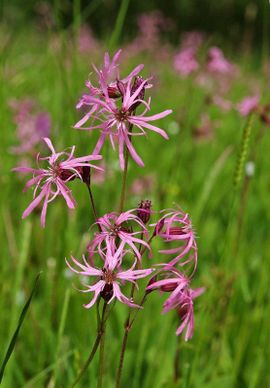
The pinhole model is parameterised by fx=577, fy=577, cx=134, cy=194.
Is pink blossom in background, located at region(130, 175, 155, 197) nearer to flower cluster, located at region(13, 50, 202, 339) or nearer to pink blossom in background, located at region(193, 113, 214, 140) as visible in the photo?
pink blossom in background, located at region(193, 113, 214, 140)

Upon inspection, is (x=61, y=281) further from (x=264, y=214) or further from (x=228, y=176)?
(x=228, y=176)

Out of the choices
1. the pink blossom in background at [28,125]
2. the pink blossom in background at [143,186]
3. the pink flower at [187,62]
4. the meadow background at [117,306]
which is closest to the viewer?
the meadow background at [117,306]

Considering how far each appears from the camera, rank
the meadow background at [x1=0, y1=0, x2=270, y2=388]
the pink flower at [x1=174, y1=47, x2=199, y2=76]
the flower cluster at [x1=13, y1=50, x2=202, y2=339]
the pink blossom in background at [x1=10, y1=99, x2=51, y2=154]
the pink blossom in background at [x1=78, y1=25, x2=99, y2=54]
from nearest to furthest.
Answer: the flower cluster at [x1=13, y1=50, x2=202, y2=339] → the meadow background at [x1=0, y1=0, x2=270, y2=388] → the pink blossom in background at [x1=10, y1=99, x2=51, y2=154] → the pink flower at [x1=174, y1=47, x2=199, y2=76] → the pink blossom in background at [x1=78, y1=25, x2=99, y2=54]

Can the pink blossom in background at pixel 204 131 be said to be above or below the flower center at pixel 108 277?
above

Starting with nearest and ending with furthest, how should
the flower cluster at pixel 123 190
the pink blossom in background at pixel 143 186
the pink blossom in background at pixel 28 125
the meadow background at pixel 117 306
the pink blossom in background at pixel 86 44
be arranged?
the flower cluster at pixel 123 190 < the meadow background at pixel 117 306 < the pink blossom in background at pixel 28 125 < the pink blossom in background at pixel 143 186 < the pink blossom in background at pixel 86 44

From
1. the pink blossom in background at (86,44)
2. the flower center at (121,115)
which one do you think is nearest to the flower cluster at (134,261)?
the flower center at (121,115)

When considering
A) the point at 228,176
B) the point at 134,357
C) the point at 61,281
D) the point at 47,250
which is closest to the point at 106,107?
the point at 134,357

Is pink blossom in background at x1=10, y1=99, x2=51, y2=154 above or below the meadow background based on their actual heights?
above

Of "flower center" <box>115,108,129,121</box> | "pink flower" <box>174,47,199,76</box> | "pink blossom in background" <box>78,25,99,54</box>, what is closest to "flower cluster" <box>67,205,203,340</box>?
"flower center" <box>115,108,129,121</box>

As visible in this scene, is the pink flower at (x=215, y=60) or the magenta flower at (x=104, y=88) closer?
the magenta flower at (x=104, y=88)

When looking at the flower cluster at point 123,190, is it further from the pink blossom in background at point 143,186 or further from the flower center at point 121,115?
the pink blossom in background at point 143,186
